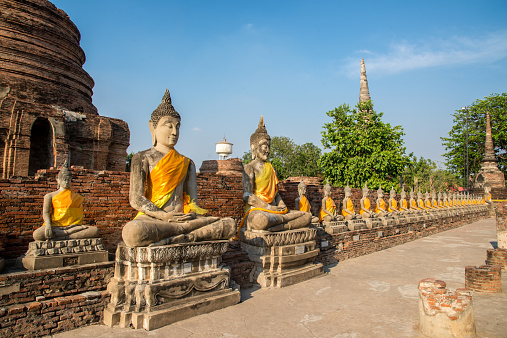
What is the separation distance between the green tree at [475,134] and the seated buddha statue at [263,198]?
36.0m

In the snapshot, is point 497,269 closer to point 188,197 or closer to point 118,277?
point 188,197

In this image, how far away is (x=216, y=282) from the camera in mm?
4688

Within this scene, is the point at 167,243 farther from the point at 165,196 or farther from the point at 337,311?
the point at 337,311

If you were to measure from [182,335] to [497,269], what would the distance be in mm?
4778

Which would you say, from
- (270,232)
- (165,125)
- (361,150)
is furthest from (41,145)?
(361,150)

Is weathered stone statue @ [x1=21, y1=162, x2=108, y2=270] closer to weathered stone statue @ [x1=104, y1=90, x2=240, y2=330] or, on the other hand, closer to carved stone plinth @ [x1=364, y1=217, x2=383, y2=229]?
weathered stone statue @ [x1=104, y1=90, x2=240, y2=330]

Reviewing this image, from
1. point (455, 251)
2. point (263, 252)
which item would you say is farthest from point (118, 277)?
point (455, 251)

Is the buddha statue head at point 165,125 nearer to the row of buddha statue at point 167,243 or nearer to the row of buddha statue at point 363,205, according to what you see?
the row of buddha statue at point 167,243

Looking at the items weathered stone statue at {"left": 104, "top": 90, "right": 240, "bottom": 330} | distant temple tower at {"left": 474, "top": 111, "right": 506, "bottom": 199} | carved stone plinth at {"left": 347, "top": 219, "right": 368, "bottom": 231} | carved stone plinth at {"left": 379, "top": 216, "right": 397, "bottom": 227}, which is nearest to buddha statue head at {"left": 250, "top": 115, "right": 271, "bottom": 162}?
weathered stone statue at {"left": 104, "top": 90, "right": 240, "bottom": 330}

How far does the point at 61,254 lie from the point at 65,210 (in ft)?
2.24

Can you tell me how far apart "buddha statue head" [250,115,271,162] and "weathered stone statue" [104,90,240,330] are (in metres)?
1.89

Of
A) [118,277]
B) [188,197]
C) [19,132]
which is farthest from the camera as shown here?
[19,132]

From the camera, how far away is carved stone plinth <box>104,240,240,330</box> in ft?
13.0

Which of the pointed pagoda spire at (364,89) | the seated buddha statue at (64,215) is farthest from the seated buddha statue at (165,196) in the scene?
the pointed pagoda spire at (364,89)
